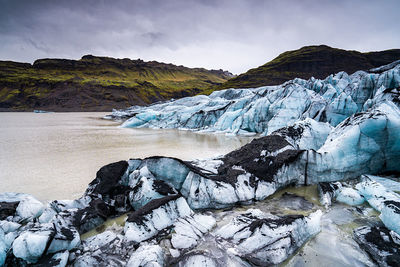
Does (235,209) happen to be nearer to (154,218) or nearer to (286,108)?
(154,218)

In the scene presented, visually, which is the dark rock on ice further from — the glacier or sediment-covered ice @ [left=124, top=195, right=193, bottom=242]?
sediment-covered ice @ [left=124, top=195, right=193, bottom=242]

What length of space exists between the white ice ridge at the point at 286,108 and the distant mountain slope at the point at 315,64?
114 feet

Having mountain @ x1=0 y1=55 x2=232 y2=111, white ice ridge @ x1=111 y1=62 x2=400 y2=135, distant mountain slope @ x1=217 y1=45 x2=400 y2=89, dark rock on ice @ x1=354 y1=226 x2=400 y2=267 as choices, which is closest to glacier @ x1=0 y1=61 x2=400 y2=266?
dark rock on ice @ x1=354 y1=226 x2=400 y2=267

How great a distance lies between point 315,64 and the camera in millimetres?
64375

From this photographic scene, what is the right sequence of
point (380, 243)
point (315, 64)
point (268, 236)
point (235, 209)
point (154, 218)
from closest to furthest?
point (380, 243), point (268, 236), point (154, 218), point (235, 209), point (315, 64)

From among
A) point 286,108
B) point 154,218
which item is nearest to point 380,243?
point 154,218

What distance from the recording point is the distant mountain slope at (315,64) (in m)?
59.4

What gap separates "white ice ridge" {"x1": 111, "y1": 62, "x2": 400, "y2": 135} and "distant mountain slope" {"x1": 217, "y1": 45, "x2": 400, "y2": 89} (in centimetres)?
3465

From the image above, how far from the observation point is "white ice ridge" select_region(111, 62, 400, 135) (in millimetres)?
13625

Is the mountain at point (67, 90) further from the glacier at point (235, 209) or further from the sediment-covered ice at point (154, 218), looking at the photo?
the sediment-covered ice at point (154, 218)

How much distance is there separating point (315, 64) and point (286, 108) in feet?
193

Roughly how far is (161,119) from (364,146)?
80.0 ft

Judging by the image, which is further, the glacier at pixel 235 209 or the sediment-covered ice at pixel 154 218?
the sediment-covered ice at pixel 154 218

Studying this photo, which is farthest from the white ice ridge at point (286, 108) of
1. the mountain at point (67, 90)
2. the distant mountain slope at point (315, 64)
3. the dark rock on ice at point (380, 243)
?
the mountain at point (67, 90)
